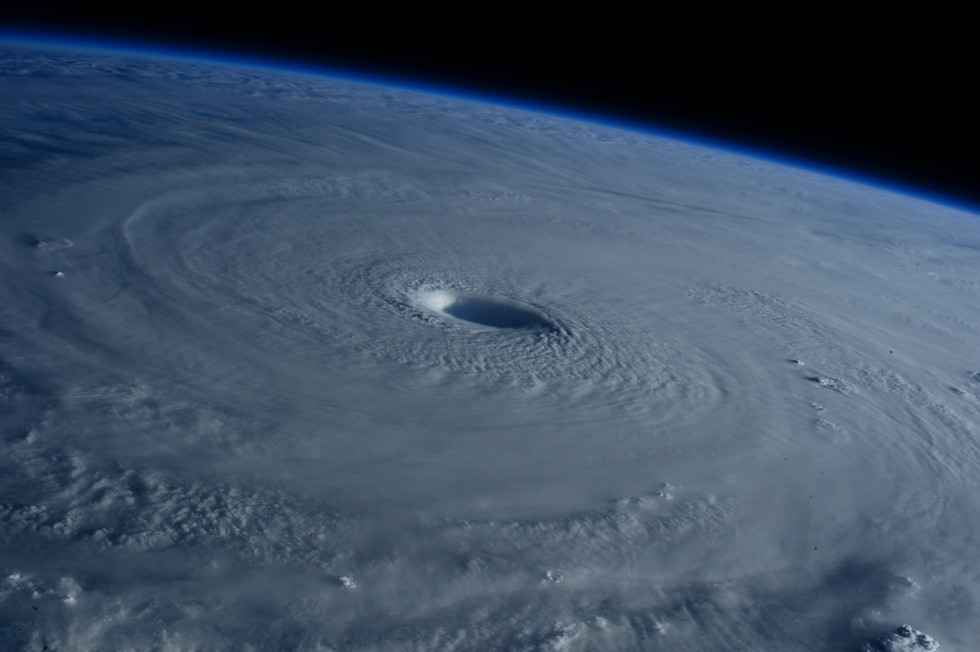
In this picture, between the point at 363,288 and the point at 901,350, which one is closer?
the point at 363,288

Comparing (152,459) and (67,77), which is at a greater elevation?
(67,77)

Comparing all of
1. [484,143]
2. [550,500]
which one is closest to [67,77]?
[484,143]

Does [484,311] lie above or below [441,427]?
above

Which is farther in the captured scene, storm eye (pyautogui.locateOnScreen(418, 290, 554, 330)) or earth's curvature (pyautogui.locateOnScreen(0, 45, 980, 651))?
storm eye (pyautogui.locateOnScreen(418, 290, 554, 330))

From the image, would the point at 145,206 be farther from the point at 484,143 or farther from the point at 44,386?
the point at 484,143

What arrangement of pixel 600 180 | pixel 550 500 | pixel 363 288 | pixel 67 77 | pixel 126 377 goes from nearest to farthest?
pixel 550 500, pixel 126 377, pixel 363 288, pixel 600 180, pixel 67 77

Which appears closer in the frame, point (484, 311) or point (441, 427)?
point (441, 427)

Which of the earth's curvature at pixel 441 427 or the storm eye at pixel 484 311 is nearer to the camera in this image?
the earth's curvature at pixel 441 427

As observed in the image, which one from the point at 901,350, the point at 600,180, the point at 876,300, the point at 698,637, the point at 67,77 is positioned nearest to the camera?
the point at 698,637
